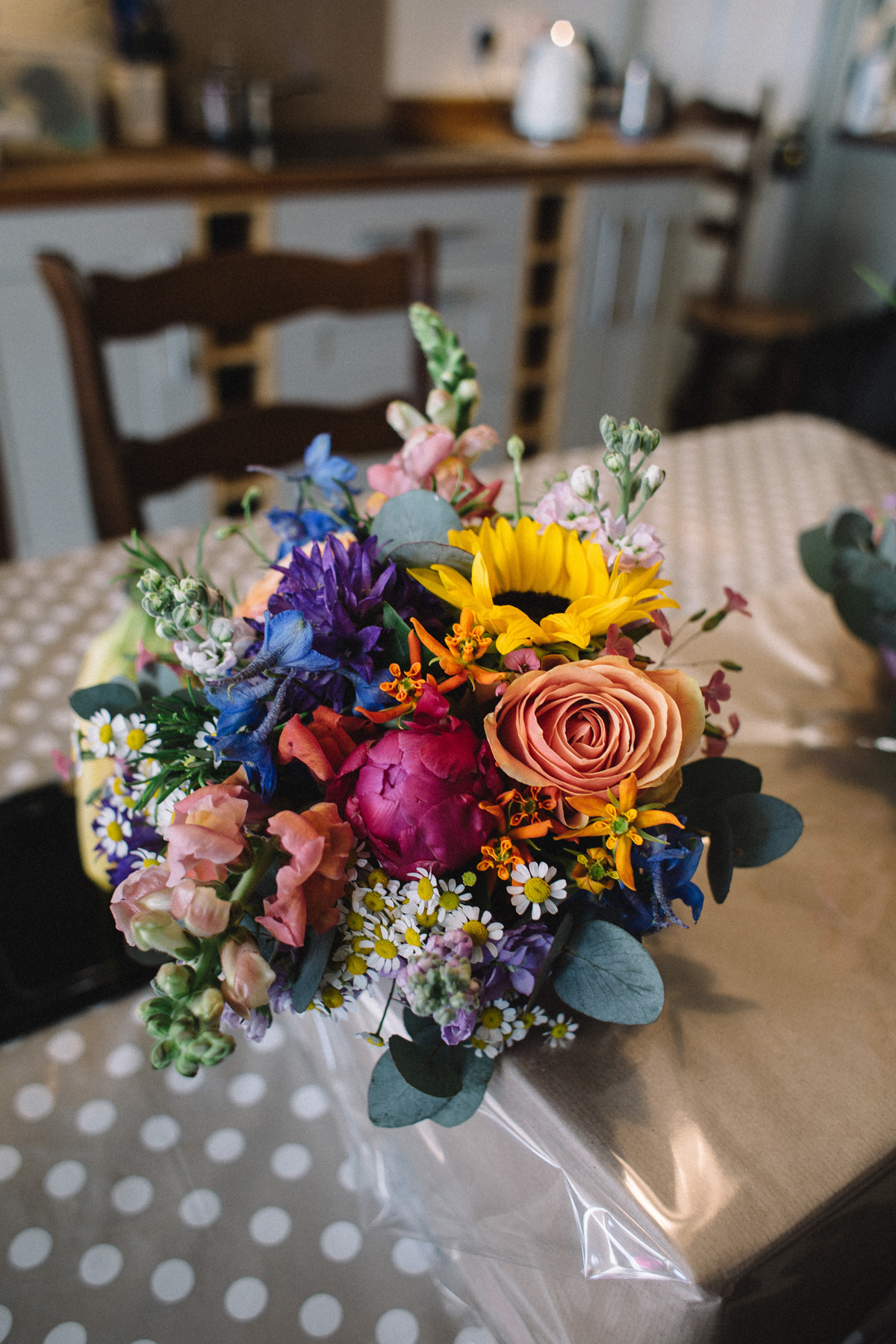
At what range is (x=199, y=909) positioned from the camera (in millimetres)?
308

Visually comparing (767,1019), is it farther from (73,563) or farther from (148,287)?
(148,287)

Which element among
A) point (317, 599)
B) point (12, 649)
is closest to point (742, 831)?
point (317, 599)

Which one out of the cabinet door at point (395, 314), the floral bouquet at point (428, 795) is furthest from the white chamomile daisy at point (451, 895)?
the cabinet door at point (395, 314)

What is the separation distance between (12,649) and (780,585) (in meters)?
0.65

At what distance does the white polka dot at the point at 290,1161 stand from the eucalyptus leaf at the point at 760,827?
10.5 inches

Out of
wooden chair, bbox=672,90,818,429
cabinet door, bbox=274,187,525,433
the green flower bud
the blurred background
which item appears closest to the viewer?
the green flower bud

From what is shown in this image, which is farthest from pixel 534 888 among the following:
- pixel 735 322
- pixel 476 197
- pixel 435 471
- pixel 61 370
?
pixel 735 322

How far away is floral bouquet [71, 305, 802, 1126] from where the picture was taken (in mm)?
327

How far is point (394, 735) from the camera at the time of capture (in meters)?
0.35

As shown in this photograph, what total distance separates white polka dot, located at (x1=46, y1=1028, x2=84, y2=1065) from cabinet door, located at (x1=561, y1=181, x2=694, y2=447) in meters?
2.22

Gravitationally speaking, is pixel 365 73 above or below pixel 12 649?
above

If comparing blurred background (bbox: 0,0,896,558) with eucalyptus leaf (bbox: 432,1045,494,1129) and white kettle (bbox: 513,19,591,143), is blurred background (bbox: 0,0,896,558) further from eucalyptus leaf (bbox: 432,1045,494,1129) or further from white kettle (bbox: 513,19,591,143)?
eucalyptus leaf (bbox: 432,1045,494,1129)

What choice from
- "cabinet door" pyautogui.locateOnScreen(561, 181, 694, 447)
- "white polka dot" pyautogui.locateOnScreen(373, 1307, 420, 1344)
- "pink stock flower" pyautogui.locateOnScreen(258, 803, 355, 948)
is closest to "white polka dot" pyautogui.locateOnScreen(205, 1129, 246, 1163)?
"white polka dot" pyautogui.locateOnScreen(373, 1307, 420, 1344)

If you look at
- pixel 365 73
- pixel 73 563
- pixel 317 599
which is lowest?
pixel 73 563
